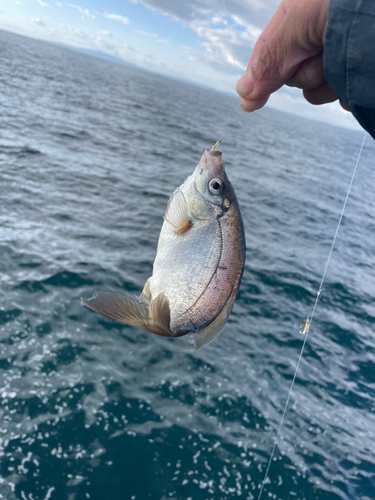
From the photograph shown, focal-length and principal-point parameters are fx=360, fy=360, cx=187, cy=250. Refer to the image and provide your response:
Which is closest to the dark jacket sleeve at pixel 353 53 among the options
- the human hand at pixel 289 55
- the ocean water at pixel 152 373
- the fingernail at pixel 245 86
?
the human hand at pixel 289 55

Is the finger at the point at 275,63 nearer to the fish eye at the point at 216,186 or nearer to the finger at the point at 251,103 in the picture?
the finger at the point at 251,103

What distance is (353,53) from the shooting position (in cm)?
137

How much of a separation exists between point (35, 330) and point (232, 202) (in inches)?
215

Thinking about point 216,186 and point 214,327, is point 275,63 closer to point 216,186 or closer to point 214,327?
point 216,186

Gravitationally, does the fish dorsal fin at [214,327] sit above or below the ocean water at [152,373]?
above

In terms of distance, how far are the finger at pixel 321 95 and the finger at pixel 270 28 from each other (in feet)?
1.62

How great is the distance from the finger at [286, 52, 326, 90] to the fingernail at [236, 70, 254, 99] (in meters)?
0.22

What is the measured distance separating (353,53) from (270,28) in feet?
1.82

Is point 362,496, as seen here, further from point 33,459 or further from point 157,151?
point 157,151

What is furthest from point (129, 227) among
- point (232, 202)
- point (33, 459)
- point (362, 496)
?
point (232, 202)

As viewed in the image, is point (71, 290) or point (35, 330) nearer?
point (35, 330)

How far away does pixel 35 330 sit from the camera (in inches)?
249

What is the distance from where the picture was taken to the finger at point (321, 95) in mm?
2123

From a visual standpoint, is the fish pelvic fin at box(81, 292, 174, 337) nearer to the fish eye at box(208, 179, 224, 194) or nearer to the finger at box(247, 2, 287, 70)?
the fish eye at box(208, 179, 224, 194)
